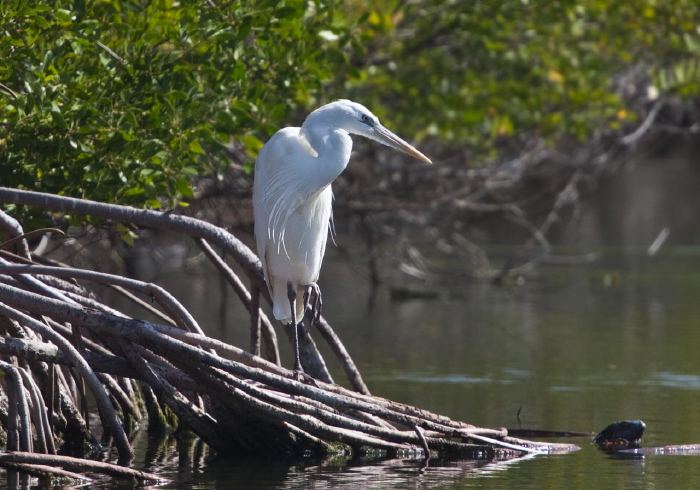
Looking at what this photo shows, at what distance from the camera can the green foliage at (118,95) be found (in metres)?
6.36

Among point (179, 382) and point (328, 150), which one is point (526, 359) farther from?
point (179, 382)

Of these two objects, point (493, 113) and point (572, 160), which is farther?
point (572, 160)

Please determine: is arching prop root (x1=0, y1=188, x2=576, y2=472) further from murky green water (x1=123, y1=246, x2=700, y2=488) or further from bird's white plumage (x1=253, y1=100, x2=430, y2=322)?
bird's white plumage (x1=253, y1=100, x2=430, y2=322)

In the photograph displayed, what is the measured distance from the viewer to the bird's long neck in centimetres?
659

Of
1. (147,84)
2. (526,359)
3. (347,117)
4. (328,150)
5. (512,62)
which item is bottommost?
(526,359)

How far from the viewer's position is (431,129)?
43.1 ft

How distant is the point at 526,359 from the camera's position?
1031cm

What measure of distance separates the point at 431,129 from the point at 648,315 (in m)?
3.12

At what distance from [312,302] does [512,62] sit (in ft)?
22.8

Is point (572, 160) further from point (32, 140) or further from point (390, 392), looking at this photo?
point (32, 140)

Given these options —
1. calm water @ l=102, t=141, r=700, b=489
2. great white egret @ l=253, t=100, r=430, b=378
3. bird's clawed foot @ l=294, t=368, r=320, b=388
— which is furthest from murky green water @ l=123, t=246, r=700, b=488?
great white egret @ l=253, t=100, r=430, b=378

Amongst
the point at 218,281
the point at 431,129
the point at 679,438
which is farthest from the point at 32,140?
the point at 218,281

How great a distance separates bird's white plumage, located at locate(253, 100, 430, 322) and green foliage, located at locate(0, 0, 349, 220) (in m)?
0.39

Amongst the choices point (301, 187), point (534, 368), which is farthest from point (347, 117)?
point (534, 368)
